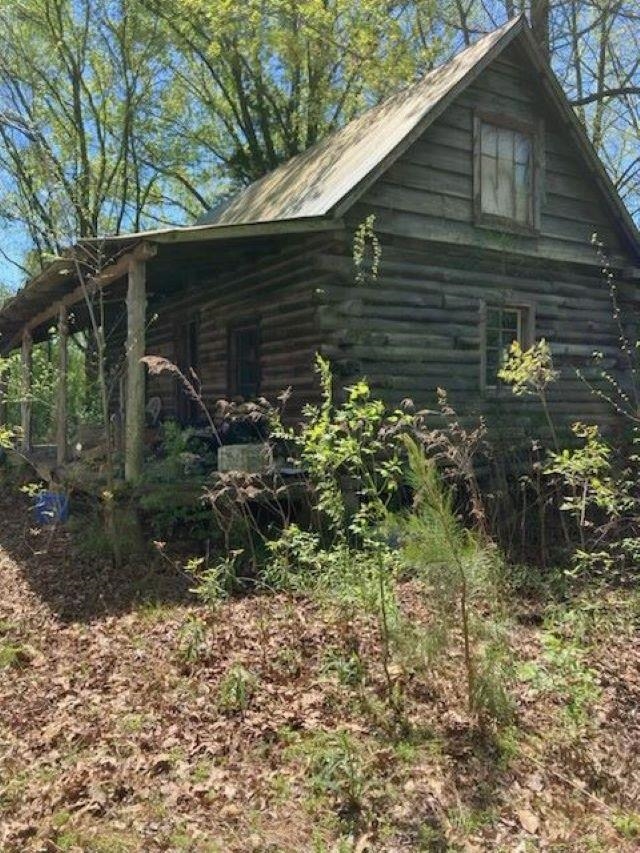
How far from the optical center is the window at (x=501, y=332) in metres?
11.6

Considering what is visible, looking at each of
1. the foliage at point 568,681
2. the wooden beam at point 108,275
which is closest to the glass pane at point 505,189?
the wooden beam at point 108,275

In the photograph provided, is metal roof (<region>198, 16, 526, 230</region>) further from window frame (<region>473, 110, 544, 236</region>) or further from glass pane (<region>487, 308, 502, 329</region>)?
glass pane (<region>487, 308, 502, 329</region>)

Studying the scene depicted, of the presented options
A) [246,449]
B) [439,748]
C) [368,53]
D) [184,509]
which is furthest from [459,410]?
[368,53]

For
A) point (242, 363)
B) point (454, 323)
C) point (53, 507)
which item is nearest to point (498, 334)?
point (454, 323)

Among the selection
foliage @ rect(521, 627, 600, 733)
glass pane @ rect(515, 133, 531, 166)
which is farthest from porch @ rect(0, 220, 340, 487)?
foliage @ rect(521, 627, 600, 733)

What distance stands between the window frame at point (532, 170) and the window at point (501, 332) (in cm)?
131

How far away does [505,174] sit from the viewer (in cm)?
1162

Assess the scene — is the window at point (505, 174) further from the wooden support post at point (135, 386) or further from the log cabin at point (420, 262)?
the wooden support post at point (135, 386)

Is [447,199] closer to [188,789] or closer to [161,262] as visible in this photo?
[161,262]

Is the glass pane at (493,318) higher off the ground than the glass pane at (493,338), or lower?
higher

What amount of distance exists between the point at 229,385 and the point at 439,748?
9215 mm

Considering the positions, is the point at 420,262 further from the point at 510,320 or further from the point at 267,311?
the point at 267,311

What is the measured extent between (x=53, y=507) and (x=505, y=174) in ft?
29.1

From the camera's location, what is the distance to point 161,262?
10.1 metres
